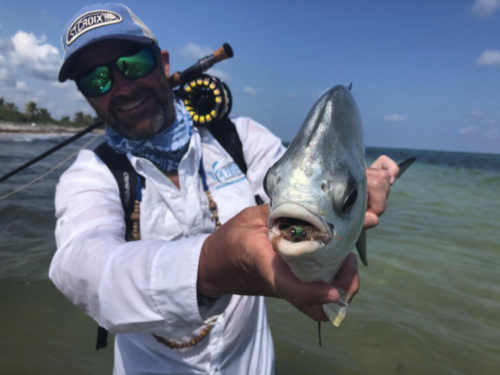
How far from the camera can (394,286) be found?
491cm

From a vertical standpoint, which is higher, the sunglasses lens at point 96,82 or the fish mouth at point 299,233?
the sunglasses lens at point 96,82

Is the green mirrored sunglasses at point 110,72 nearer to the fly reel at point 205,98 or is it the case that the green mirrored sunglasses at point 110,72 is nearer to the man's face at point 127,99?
the man's face at point 127,99

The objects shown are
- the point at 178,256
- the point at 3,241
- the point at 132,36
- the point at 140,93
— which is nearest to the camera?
the point at 178,256

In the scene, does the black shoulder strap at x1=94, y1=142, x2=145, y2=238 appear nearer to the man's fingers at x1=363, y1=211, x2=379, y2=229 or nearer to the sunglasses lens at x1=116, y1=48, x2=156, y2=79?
the sunglasses lens at x1=116, y1=48, x2=156, y2=79

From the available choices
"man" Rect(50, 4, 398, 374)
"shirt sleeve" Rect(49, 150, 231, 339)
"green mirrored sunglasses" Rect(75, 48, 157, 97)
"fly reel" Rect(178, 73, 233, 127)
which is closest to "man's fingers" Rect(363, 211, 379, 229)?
"man" Rect(50, 4, 398, 374)

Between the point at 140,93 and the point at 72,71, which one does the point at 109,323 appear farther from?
the point at 72,71

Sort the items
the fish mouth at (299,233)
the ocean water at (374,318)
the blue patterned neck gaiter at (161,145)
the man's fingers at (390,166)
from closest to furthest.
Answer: the fish mouth at (299,233)
the man's fingers at (390,166)
the blue patterned neck gaiter at (161,145)
the ocean water at (374,318)

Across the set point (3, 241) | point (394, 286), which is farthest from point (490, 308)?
point (3, 241)

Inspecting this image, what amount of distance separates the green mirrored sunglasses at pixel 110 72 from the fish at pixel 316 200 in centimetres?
156

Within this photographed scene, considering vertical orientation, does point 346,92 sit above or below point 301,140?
above

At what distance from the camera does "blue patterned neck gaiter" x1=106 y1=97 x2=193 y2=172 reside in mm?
2229

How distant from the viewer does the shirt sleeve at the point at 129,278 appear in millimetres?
1376

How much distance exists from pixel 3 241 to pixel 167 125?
5.54 m

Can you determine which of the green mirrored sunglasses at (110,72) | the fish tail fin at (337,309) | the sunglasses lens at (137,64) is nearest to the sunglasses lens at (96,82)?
the green mirrored sunglasses at (110,72)
